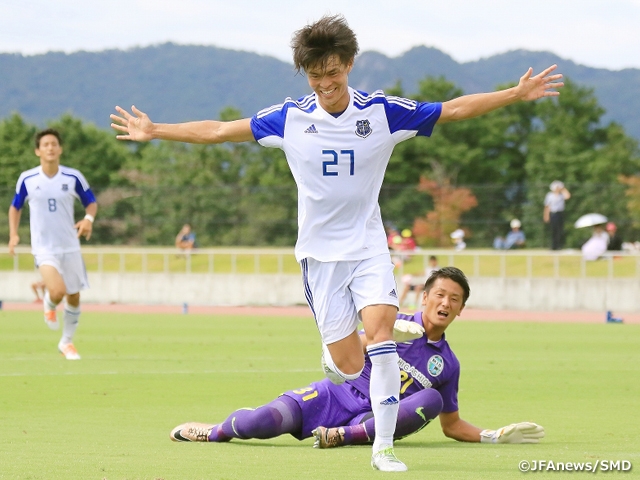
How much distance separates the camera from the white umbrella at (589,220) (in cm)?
3522

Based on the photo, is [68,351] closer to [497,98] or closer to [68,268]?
[68,268]

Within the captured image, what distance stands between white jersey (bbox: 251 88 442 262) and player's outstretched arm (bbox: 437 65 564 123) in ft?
0.34

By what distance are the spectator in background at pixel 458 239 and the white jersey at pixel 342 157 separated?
35.0 meters

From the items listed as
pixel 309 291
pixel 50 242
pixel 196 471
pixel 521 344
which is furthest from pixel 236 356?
pixel 196 471

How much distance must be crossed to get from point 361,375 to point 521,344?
12048 millimetres

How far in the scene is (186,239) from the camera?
150 feet

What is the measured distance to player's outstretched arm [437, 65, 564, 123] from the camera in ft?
23.6

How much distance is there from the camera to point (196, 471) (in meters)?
6.27

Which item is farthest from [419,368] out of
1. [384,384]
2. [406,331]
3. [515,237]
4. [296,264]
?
[515,237]

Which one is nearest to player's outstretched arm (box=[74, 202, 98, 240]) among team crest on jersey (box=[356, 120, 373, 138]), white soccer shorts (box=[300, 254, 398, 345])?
white soccer shorts (box=[300, 254, 398, 345])

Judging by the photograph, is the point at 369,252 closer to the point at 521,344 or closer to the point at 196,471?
the point at 196,471

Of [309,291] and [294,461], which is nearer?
[294,461]

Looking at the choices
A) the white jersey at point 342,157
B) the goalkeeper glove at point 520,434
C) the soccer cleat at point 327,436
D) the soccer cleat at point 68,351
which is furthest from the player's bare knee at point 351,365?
the soccer cleat at point 68,351

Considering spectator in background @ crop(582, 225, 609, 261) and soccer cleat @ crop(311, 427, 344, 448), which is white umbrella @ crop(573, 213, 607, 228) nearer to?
spectator in background @ crop(582, 225, 609, 261)
